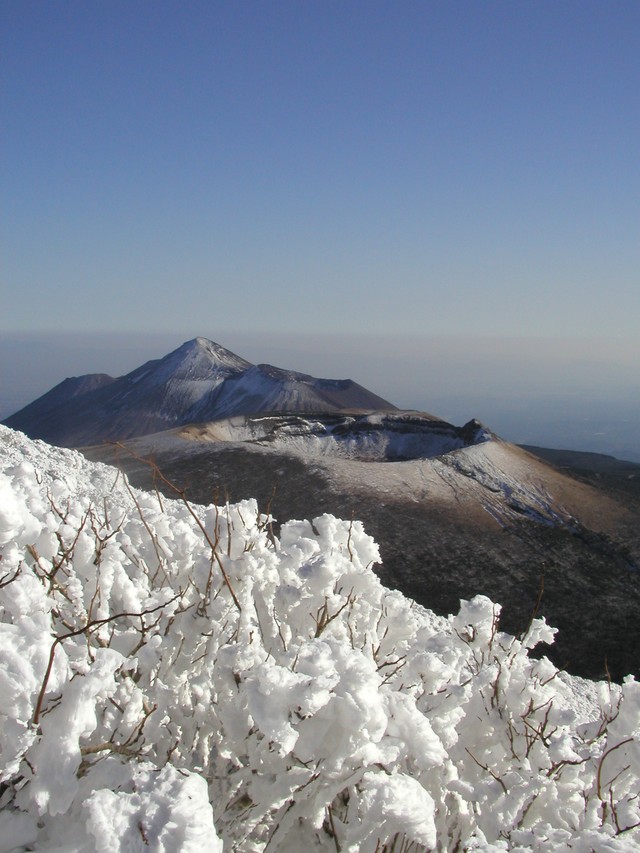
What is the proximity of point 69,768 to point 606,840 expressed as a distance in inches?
110

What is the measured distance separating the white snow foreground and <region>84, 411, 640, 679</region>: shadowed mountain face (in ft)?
33.3

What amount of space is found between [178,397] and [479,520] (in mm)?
67883

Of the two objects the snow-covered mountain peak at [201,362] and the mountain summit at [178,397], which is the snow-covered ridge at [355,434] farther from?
the snow-covered mountain peak at [201,362]

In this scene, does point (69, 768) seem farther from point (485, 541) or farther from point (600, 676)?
point (485, 541)

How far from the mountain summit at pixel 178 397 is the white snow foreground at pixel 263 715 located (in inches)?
2920

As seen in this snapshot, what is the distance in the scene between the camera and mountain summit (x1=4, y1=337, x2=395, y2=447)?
8450 cm

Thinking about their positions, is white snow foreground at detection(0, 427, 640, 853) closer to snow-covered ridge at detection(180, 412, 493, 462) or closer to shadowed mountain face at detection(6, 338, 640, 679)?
shadowed mountain face at detection(6, 338, 640, 679)

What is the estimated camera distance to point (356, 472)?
32.9 m

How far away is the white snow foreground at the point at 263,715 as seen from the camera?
2.95m

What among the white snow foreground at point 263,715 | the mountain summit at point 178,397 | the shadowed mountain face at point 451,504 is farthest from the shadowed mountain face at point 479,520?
the mountain summit at point 178,397

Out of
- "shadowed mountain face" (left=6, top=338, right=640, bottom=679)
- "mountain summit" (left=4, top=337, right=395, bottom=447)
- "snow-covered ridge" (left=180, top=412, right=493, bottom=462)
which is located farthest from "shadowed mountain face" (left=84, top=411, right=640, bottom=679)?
"mountain summit" (left=4, top=337, right=395, bottom=447)

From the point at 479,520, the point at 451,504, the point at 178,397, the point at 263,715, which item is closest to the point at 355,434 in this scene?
the point at 451,504

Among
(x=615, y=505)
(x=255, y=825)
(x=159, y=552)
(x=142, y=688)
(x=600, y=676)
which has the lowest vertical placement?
(x=600, y=676)

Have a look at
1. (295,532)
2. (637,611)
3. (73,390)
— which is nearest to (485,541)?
(637,611)
